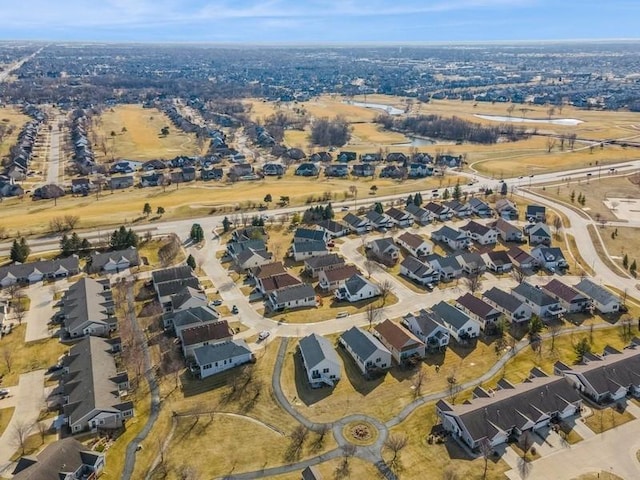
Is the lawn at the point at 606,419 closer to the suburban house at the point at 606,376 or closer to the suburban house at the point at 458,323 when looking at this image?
the suburban house at the point at 606,376

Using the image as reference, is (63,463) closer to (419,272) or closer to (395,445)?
(395,445)

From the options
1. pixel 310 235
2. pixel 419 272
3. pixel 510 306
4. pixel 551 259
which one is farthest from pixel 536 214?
pixel 310 235

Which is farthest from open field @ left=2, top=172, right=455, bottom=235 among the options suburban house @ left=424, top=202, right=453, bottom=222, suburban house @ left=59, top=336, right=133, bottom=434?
suburban house @ left=59, top=336, right=133, bottom=434

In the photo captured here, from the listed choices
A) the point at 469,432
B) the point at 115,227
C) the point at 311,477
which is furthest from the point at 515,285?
the point at 115,227

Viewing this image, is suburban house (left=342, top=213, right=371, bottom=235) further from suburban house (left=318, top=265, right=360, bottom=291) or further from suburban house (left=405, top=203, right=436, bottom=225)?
suburban house (left=318, top=265, right=360, bottom=291)

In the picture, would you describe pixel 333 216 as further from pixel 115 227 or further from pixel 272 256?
pixel 115 227

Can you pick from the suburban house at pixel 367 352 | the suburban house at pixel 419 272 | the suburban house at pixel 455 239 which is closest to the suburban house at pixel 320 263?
the suburban house at pixel 419 272
